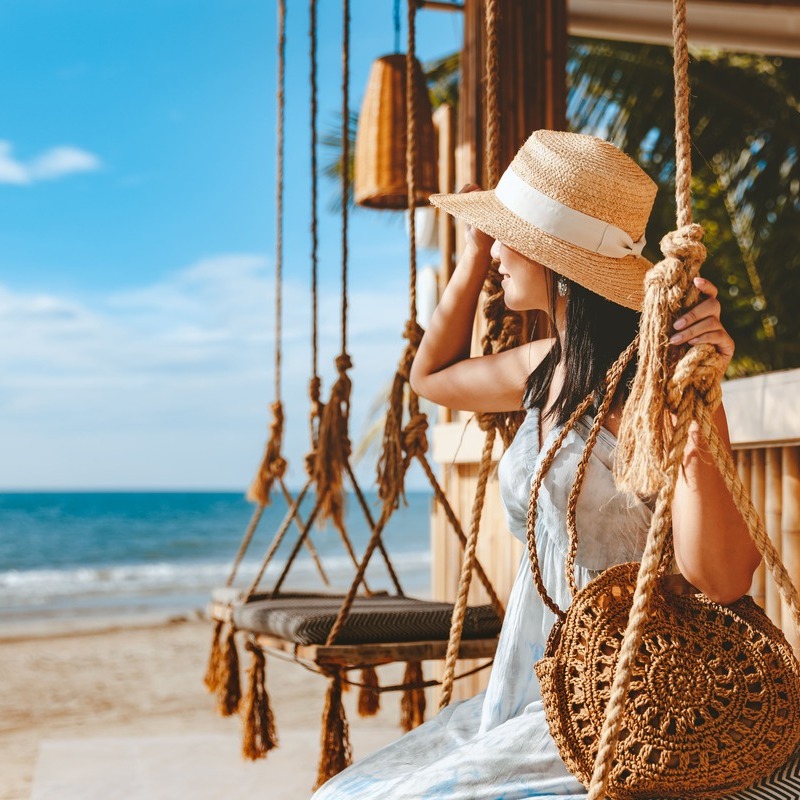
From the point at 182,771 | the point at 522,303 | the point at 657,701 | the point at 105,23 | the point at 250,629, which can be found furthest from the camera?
the point at 105,23

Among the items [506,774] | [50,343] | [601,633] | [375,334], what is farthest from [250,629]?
[375,334]

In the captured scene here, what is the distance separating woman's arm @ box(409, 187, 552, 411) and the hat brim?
0.26 meters

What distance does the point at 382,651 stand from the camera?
1.85 meters

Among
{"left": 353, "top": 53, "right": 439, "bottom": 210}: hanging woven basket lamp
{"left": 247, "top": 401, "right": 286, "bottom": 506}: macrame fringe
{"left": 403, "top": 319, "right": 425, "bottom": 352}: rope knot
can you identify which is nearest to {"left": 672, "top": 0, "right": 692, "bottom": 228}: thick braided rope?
{"left": 403, "top": 319, "right": 425, "bottom": 352}: rope knot

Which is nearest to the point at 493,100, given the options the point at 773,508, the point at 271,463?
the point at 773,508

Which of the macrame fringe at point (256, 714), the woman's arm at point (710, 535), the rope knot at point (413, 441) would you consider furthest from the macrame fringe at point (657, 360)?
the macrame fringe at point (256, 714)

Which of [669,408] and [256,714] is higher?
[669,408]

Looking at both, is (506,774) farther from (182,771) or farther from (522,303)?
(182,771)

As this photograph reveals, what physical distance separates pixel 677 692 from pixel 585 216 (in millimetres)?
651

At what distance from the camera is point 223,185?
4175 cm

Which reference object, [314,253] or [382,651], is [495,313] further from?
[314,253]

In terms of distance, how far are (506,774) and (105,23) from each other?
48.1m

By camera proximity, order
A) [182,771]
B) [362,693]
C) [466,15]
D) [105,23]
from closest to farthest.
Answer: [362,693], [466,15], [182,771], [105,23]

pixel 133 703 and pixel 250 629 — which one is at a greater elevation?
pixel 250 629
